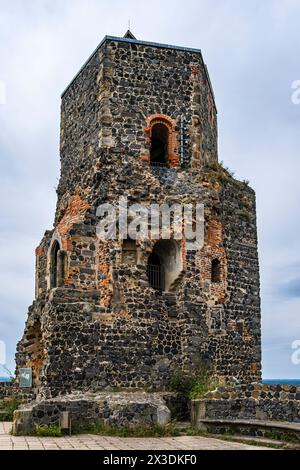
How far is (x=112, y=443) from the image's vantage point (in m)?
13.2

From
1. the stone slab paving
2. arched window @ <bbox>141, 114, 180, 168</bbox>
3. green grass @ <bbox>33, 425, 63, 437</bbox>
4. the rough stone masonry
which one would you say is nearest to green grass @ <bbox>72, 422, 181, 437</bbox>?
the stone slab paving

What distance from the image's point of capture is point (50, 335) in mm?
16781

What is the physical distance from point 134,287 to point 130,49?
7353 millimetres

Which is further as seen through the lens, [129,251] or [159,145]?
[159,145]

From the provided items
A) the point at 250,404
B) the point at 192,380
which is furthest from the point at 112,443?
the point at 192,380

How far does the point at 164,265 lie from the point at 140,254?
4.35 ft

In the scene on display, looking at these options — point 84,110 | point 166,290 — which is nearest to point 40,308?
point 166,290

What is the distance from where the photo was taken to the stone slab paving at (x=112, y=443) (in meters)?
12.4

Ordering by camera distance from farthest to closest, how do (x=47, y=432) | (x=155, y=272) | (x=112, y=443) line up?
(x=155, y=272)
(x=47, y=432)
(x=112, y=443)

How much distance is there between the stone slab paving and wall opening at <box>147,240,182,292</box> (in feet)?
17.8

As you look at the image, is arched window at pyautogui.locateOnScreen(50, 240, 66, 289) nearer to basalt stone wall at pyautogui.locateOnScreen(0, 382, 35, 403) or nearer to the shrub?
basalt stone wall at pyautogui.locateOnScreen(0, 382, 35, 403)

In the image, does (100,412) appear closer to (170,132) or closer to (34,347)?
(34,347)

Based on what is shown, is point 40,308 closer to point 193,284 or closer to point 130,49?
point 193,284

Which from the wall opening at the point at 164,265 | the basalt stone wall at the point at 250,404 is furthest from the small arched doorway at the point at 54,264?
the basalt stone wall at the point at 250,404
